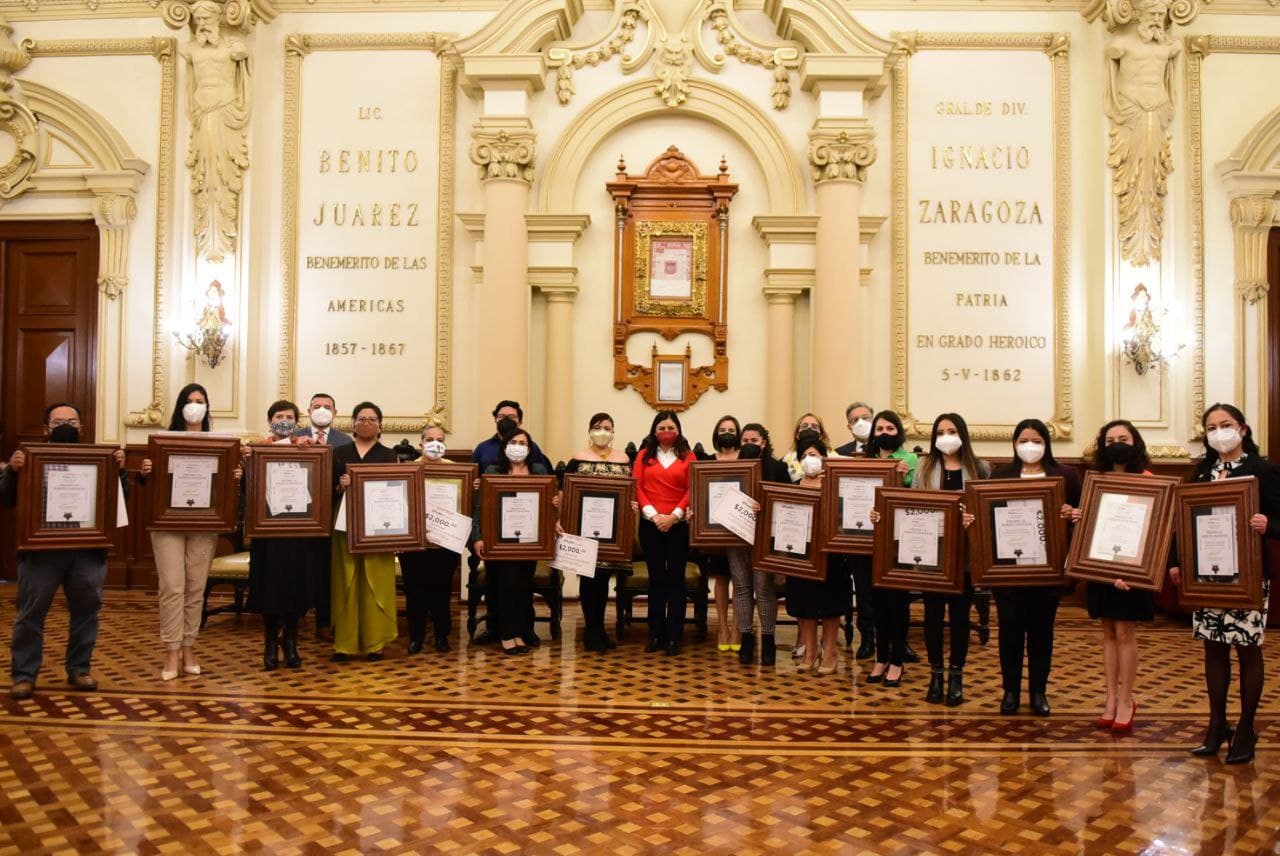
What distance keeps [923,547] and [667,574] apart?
189cm

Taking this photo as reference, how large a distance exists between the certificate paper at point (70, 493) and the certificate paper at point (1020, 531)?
487 centimetres

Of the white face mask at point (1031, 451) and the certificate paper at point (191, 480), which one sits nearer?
the white face mask at point (1031, 451)

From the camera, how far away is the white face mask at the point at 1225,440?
452 centimetres

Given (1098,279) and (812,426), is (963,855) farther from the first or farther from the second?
(1098,279)

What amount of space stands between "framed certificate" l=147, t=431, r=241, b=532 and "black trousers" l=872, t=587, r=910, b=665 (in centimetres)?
383

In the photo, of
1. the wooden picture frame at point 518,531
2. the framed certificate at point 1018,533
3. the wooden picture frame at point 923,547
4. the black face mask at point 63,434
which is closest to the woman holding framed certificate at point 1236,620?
the framed certificate at point 1018,533

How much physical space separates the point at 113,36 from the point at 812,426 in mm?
7677

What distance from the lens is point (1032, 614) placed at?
204 inches

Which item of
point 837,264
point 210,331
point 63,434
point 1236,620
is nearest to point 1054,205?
point 837,264

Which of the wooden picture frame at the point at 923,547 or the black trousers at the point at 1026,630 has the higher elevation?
the wooden picture frame at the point at 923,547

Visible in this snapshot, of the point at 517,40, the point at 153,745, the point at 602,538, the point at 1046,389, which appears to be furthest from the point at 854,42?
the point at 153,745

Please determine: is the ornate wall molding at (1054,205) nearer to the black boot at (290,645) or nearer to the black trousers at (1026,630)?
the black trousers at (1026,630)

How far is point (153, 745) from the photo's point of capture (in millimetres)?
4500

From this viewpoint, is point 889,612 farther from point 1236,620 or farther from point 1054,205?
point 1054,205
